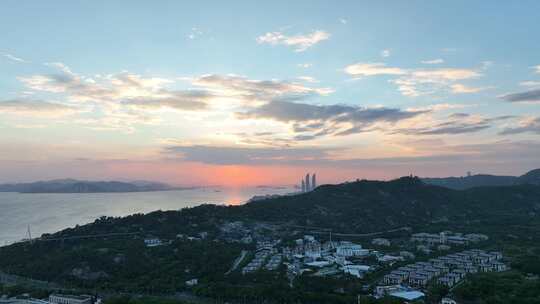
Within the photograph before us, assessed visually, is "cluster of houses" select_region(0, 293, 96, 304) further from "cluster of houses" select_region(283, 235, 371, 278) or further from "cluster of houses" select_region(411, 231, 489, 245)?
"cluster of houses" select_region(411, 231, 489, 245)

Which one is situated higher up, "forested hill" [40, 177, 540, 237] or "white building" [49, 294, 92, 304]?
"forested hill" [40, 177, 540, 237]

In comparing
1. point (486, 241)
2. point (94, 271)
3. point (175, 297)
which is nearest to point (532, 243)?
point (486, 241)

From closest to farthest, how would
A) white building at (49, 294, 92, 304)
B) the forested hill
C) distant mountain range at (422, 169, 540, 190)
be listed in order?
white building at (49, 294, 92, 304) < the forested hill < distant mountain range at (422, 169, 540, 190)

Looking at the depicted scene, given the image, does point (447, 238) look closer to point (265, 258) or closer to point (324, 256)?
point (324, 256)

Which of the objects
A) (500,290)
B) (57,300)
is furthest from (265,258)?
(500,290)

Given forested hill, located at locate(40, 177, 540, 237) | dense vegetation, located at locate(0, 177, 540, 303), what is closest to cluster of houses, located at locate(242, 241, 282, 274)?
dense vegetation, located at locate(0, 177, 540, 303)

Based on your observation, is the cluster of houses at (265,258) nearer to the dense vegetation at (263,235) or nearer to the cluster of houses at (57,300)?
the dense vegetation at (263,235)

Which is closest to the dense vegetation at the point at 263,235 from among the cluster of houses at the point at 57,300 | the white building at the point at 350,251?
the cluster of houses at the point at 57,300
